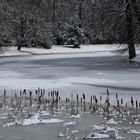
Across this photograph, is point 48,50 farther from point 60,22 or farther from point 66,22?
point 66,22

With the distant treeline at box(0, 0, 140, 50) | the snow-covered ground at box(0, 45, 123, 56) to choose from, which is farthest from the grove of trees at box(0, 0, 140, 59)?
the snow-covered ground at box(0, 45, 123, 56)

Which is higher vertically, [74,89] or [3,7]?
[3,7]

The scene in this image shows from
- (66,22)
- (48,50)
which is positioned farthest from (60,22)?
(48,50)

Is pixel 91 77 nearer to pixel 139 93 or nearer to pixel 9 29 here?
pixel 139 93

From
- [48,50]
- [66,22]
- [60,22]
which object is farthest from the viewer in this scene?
[66,22]

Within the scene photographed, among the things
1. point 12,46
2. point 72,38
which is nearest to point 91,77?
point 12,46

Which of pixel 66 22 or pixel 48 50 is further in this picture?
pixel 66 22

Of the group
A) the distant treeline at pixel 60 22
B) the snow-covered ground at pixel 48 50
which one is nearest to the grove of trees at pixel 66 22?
the distant treeline at pixel 60 22

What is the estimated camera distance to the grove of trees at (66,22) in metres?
31.3

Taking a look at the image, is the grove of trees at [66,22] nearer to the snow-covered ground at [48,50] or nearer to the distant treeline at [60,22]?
the distant treeline at [60,22]

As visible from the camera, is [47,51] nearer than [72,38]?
Yes

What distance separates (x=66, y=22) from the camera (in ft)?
214

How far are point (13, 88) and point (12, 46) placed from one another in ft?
125

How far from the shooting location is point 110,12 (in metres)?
31.4
